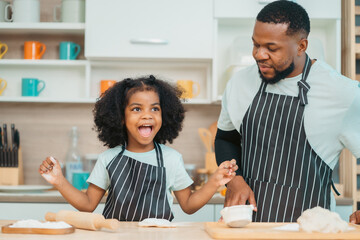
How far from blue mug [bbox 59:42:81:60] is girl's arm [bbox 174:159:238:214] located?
1424mm

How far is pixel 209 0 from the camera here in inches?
103

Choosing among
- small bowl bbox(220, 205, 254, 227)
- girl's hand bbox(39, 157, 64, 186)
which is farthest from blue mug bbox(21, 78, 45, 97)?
small bowl bbox(220, 205, 254, 227)

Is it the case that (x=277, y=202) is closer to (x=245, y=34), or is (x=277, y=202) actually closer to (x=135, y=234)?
(x=135, y=234)

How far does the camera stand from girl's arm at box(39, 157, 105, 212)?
1374 mm

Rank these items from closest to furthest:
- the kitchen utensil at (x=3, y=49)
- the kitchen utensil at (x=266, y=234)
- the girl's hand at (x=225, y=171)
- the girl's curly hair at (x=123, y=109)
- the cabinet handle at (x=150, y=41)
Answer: the kitchen utensil at (x=266, y=234), the girl's hand at (x=225, y=171), the girl's curly hair at (x=123, y=109), the cabinet handle at (x=150, y=41), the kitchen utensil at (x=3, y=49)

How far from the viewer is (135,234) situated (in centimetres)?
107

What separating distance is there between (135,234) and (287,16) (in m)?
0.83

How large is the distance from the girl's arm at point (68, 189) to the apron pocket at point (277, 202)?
1.69ft

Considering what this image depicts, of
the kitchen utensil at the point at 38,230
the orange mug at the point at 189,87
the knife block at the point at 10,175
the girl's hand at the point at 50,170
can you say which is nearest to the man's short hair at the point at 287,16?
the girl's hand at the point at 50,170

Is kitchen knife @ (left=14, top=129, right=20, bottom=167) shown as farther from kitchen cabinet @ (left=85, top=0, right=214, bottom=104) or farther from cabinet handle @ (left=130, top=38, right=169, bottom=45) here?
cabinet handle @ (left=130, top=38, right=169, bottom=45)

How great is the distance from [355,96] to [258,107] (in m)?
0.30

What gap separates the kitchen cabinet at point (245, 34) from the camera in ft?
8.46

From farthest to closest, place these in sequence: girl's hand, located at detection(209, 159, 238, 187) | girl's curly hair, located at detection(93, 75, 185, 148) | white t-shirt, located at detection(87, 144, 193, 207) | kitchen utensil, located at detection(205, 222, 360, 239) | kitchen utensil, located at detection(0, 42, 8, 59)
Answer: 1. kitchen utensil, located at detection(0, 42, 8, 59)
2. girl's curly hair, located at detection(93, 75, 185, 148)
3. white t-shirt, located at detection(87, 144, 193, 207)
4. girl's hand, located at detection(209, 159, 238, 187)
5. kitchen utensil, located at detection(205, 222, 360, 239)

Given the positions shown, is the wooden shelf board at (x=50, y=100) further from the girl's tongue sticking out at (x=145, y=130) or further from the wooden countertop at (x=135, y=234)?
the wooden countertop at (x=135, y=234)
